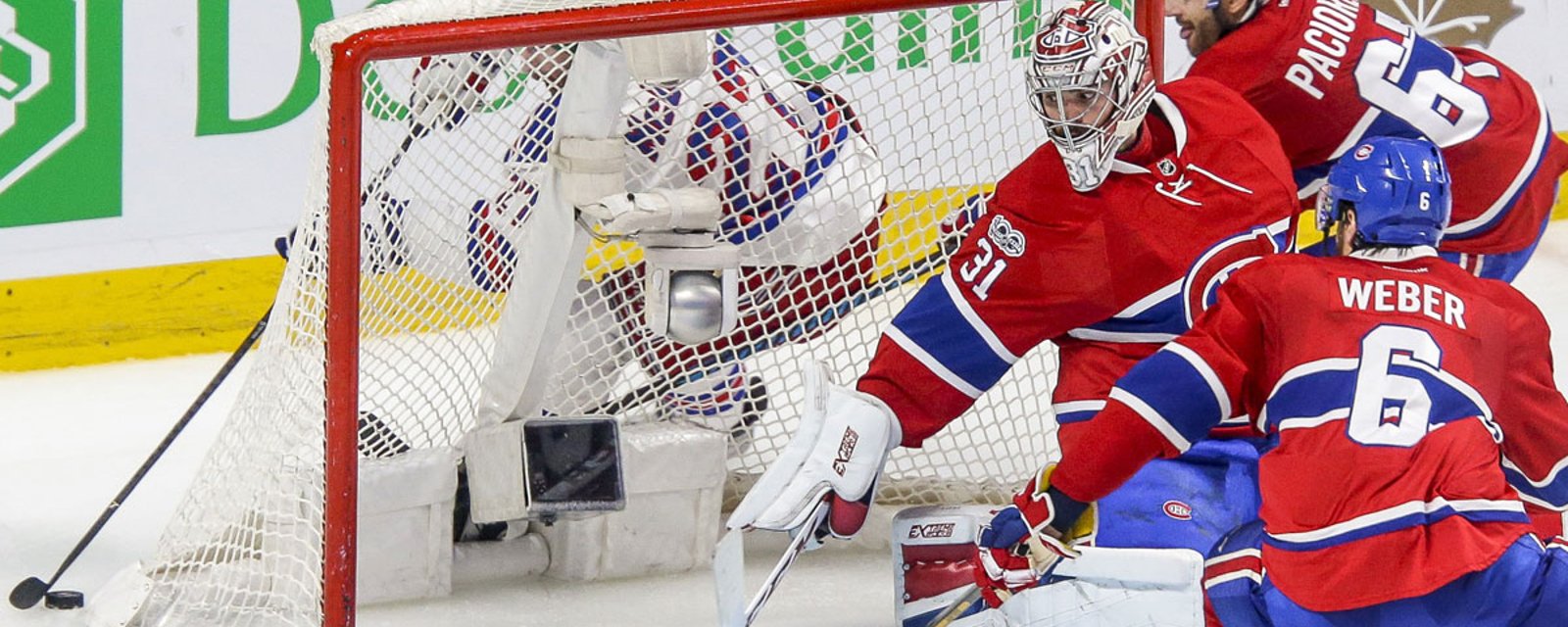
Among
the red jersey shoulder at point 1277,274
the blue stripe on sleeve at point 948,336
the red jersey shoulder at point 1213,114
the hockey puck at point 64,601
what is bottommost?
the hockey puck at point 64,601

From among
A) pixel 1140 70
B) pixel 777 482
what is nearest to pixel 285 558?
pixel 777 482

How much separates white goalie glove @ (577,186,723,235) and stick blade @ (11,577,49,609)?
3.40 feet

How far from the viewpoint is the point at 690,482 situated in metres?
3.34

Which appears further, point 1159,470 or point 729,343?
point 729,343

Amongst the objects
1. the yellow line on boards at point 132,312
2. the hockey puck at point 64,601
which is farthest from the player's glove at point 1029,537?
the yellow line on boards at point 132,312

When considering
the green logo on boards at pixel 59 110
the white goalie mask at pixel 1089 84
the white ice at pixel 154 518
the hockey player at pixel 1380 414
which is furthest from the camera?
the green logo on boards at pixel 59 110

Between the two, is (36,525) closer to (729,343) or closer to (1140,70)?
(729,343)

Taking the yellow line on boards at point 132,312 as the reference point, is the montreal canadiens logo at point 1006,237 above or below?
above

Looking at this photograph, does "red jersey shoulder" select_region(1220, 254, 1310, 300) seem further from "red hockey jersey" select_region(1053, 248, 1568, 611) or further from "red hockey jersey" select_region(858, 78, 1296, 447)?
"red hockey jersey" select_region(858, 78, 1296, 447)

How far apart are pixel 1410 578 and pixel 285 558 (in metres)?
1.38

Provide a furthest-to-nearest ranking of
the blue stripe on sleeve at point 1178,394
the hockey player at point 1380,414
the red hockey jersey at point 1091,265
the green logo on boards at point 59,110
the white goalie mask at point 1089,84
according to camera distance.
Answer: the green logo on boards at point 59,110, the red hockey jersey at point 1091,265, the white goalie mask at point 1089,84, the blue stripe on sleeve at point 1178,394, the hockey player at point 1380,414

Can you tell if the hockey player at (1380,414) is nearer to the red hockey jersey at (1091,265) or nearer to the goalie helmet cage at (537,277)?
the red hockey jersey at (1091,265)

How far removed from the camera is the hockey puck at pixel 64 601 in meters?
3.26

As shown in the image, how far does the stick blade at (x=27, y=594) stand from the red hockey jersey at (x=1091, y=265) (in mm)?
1249
